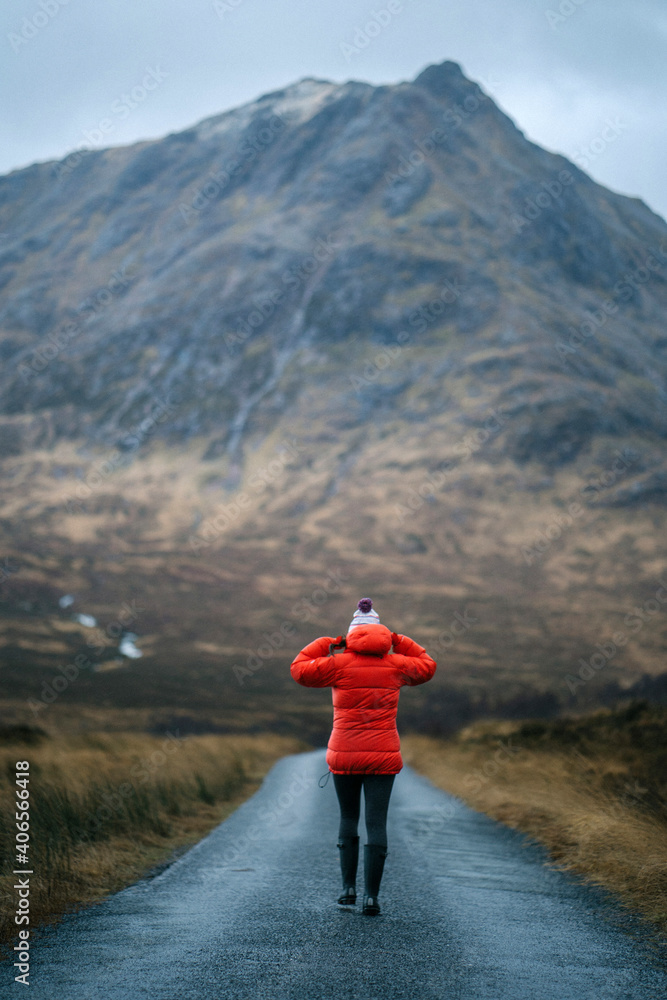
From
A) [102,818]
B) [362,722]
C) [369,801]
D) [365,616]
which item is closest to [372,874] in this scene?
[369,801]

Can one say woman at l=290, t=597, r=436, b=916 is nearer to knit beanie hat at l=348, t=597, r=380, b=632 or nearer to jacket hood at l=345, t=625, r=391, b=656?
jacket hood at l=345, t=625, r=391, b=656

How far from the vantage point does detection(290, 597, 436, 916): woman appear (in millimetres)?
7457

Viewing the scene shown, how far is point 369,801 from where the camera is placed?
750 cm

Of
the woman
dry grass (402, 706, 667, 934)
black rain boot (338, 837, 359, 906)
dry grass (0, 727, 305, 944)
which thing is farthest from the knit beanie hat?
dry grass (0, 727, 305, 944)

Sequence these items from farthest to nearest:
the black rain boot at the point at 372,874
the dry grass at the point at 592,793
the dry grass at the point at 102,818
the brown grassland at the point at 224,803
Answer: the dry grass at the point at 592,793
the brown grassland at the point at 224,803
the dry grass at the point at 102,818
the black rain boot at the point at 372,874

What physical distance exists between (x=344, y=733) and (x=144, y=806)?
23.2ft

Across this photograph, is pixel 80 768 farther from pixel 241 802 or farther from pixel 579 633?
pixel 579 633

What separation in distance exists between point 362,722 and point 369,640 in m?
0.71

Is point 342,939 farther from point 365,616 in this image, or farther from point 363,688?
point 365,616

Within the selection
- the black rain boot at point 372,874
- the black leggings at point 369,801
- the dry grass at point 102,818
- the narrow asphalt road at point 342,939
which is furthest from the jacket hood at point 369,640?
the dry grass at point 102,818

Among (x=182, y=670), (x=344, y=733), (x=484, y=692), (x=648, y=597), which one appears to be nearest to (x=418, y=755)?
(x=344, y=733)

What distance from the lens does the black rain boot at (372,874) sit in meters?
7.24

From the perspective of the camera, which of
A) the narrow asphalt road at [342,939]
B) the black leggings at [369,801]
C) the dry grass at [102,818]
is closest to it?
the narrow asphalt road at [342,939]

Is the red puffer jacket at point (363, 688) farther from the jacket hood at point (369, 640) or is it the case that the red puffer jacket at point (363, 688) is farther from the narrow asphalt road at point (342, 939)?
the narrow asphalt road at point (342, 939)
